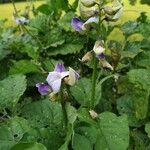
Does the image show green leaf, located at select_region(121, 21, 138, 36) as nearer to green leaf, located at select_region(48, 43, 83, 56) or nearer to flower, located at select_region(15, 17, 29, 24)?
green leaf, located at select_region(48, 43, 83, 56)

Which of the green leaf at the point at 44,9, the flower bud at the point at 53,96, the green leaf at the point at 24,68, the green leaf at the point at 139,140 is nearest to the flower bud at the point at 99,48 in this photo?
the flower bud at the point at 53,96

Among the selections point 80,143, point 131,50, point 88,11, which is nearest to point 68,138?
point 80,143

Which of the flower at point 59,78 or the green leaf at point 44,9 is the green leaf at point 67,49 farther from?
the flower at point 59,78

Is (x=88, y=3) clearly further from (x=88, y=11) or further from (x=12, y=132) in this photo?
(x=12, y=132)

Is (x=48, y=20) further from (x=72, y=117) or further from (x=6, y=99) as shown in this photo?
(x=72, y=117)

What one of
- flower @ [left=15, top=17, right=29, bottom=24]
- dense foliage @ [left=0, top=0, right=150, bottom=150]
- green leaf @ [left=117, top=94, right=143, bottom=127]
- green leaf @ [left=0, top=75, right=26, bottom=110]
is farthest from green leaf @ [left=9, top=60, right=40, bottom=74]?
flower @ [left=15, top=17, right=29, bottom=24]
